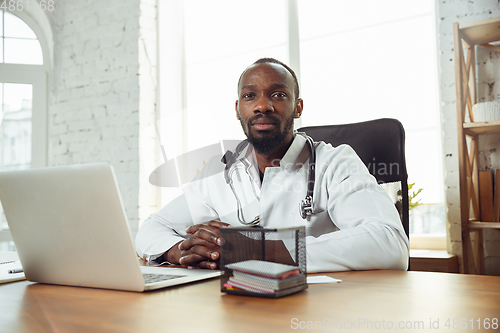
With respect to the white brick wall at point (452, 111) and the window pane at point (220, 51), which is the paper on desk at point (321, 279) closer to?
the white brick wall at point (452, 111)

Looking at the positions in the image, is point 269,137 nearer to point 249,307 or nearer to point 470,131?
point 249,307

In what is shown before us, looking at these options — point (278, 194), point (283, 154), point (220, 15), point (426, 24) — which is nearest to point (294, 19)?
point (220, 15)

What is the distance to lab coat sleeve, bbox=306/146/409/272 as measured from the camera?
92 cm

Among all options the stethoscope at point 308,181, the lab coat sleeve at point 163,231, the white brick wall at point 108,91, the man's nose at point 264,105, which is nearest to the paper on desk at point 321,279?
the stethoscope at point 308,181

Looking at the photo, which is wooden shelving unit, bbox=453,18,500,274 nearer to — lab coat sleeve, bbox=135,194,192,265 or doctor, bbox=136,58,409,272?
doctor, bbox=136,58,409,272

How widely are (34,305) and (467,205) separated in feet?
6.16

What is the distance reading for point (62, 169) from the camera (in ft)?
2.34

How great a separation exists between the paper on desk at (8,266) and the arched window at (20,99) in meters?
2.24

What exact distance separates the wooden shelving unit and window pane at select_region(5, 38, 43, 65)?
3.09 metres

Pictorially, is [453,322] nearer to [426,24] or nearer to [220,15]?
[426,24]

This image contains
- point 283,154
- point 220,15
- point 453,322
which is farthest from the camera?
point 220,15

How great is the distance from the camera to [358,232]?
98cm

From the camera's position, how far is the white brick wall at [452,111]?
2135 millimetres

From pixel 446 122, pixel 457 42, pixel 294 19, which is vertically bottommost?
pixel 446 122
